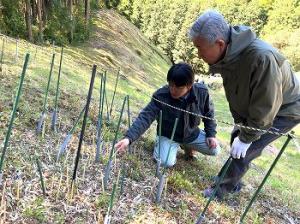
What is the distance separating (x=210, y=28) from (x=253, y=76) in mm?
539

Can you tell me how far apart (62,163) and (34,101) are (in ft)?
5.43

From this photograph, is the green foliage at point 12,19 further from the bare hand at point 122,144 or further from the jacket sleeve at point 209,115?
the bare hand at point 122,144

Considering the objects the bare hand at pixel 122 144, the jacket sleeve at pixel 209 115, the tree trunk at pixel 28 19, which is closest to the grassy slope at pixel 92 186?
the bare hand at pixel 122 144

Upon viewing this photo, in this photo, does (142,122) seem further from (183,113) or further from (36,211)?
(36,211)

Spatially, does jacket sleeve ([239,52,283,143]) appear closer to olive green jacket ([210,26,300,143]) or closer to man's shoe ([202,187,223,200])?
olive green jacket ([210,26,300,143])

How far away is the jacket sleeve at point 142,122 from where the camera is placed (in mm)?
3714

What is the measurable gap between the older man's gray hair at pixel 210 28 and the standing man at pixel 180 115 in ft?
3.26

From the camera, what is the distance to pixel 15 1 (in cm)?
1536

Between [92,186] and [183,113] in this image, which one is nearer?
[92,186]

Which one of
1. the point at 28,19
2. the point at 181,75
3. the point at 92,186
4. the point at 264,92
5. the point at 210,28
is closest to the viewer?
the point at 210,28

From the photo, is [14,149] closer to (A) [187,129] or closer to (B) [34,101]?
(B) [34,101]

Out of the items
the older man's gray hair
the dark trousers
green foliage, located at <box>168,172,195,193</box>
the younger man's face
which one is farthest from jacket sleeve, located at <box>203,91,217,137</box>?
the older man's gray hair

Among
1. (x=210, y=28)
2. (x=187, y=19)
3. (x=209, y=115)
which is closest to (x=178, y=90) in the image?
(x=209, y=115)

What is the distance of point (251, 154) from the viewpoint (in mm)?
3779
